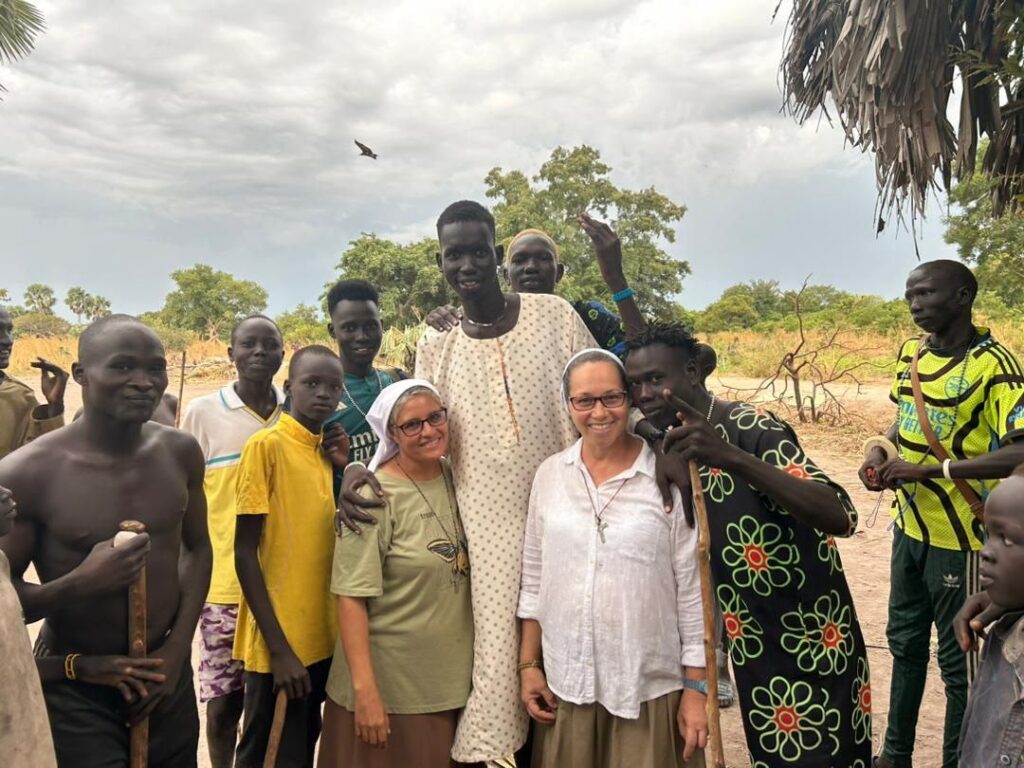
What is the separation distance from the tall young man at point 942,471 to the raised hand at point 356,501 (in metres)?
2.03

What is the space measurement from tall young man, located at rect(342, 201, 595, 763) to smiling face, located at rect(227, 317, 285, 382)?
3.30 ft

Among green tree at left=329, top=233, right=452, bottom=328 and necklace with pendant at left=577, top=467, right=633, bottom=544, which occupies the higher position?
green tree at left=329, top=233, right=452, bottom=328

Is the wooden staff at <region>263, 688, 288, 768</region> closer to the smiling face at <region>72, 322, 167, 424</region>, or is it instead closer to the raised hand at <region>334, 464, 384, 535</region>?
the raised hand at <region>334, 464, 384, 535</region>

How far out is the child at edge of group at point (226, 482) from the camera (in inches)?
109

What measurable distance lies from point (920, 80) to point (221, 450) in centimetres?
377

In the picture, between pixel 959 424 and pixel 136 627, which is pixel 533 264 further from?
pixel 136 627

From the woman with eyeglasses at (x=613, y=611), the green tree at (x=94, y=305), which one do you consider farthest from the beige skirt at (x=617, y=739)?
the green tree at (x=94, y=305)

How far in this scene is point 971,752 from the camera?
1555mm

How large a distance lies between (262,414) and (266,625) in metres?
1.10

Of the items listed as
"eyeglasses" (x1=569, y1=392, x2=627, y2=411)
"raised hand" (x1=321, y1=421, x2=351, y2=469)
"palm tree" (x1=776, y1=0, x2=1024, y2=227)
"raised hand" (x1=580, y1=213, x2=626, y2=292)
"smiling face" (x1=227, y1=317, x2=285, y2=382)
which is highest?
"palm tree" (x1=776, y1=0, x2=1024, y2=227)

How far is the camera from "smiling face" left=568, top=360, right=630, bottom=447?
2020mm

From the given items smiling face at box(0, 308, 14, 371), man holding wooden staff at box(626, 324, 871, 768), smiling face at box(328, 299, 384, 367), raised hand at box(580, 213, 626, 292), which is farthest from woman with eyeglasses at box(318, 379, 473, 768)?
smiling face at box(0, 308, 14, 371)

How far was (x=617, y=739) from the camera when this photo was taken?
6.40 feet

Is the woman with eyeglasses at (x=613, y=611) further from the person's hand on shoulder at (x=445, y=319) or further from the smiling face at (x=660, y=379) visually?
the person's hand on shoulder at (x=445, y=319)
